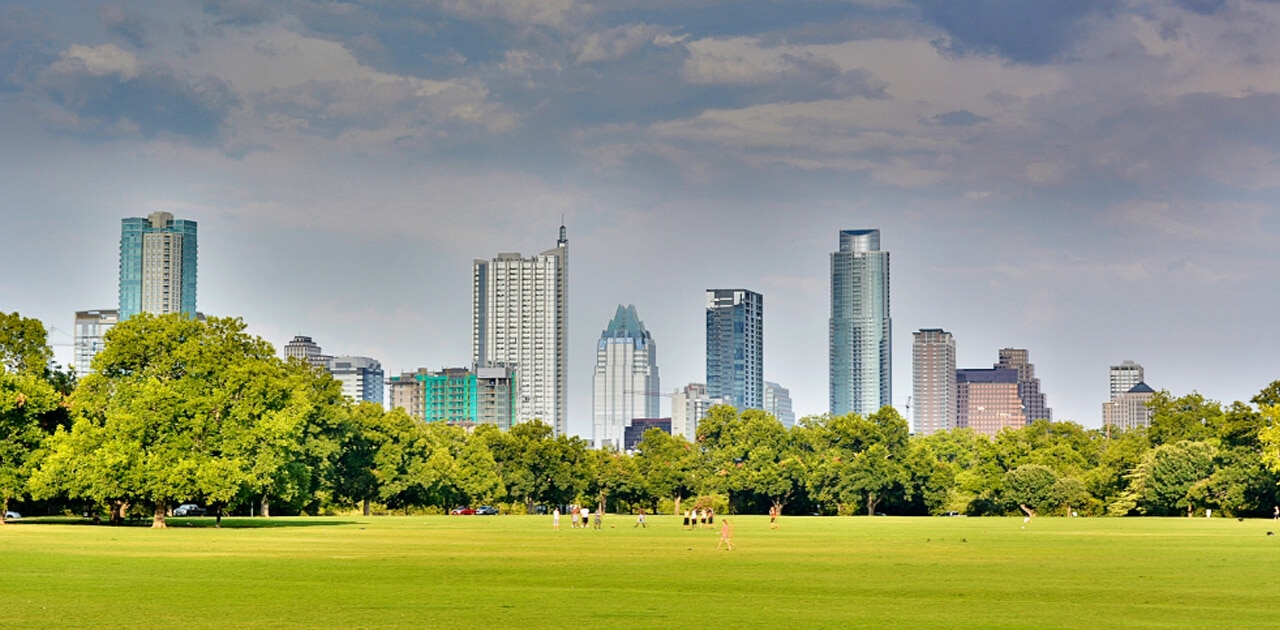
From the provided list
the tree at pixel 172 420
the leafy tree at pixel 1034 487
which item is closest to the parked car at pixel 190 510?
the tree at pixel 172 420

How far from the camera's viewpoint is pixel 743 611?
1176 inches

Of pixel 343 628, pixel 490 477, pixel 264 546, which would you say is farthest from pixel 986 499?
pixel 343 628

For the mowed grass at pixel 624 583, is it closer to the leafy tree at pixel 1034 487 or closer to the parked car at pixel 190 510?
the parked car at pixel 190 510

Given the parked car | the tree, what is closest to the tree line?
the tree

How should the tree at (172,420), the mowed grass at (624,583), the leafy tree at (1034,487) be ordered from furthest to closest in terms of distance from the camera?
1. the leafy tree at (1034,487)
2. the tree at (172,420)
3. the mowed grass at (624,583)

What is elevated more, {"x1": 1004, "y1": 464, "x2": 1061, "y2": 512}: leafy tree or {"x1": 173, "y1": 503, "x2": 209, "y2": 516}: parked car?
{"x1": 1004, "y1": 464, "x2": 1061, "y2": 512}: leafy tree

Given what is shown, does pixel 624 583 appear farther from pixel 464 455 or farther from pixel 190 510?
pixel 464 455

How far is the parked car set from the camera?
12000 cm

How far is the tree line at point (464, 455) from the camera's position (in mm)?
81562

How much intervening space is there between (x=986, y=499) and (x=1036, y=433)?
17.6m

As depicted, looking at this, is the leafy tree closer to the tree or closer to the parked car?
the parked car

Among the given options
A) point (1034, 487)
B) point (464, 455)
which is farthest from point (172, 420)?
point (1034, 487)

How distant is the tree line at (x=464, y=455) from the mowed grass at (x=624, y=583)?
56.1ft

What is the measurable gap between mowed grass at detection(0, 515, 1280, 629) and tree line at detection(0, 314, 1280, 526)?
17.1 meters
